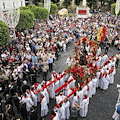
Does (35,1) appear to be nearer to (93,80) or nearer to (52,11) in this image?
(52,11)

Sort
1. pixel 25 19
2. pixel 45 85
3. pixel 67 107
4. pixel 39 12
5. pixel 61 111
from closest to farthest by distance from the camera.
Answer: pixel 61 111
pixel 67 107
pixel 45 85
pixel 25 19
pixel 39 12

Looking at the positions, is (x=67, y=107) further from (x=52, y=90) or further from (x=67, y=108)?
Result: (x=52, y=90)

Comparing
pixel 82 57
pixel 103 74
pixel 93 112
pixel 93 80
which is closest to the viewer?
pixel 93 112

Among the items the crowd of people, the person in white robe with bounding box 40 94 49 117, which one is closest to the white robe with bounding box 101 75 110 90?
the crowd of people

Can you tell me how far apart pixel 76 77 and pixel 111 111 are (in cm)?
288

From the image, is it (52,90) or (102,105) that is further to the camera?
(52,90)

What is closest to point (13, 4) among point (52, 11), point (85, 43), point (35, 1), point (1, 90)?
point (85, 43)

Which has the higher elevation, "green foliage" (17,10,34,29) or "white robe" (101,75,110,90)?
"green foliage" (17,10,34,29)

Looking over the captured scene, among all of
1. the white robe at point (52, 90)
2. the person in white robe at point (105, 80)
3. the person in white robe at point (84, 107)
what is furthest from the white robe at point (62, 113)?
the person in white robe at point (105, 80)

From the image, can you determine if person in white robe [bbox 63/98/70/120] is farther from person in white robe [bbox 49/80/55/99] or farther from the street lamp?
the street lamp

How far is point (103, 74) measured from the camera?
1005 cm

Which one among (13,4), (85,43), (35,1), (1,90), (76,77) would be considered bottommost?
(1,90)

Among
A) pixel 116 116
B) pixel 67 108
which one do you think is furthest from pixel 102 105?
pixel 67 108

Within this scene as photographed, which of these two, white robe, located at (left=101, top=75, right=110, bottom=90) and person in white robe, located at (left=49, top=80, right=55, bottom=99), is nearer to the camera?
person in white robe, located at (left=49, top=80, right=55, bottom=99)
